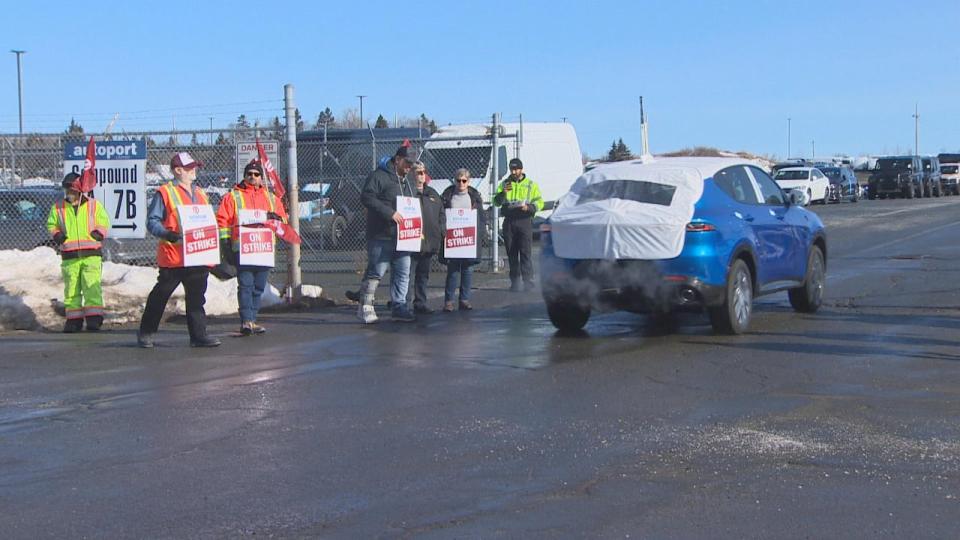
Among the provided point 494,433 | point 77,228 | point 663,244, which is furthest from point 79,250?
point 494,433

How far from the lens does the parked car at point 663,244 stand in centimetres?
1038

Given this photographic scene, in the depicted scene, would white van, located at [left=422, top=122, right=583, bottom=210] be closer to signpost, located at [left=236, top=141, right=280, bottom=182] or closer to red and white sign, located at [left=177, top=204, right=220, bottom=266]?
signpost, located at [left=236, top=141, right=280, bottom=182]

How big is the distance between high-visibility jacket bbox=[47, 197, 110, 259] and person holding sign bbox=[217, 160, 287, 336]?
5.00 feet

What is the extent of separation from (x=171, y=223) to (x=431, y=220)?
123 inches

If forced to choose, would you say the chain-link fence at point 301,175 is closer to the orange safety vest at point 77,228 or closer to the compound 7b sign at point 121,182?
the compound 7b sign at point 121,182

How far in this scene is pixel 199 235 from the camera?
1081 centimetres

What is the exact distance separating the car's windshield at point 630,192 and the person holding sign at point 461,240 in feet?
9.21

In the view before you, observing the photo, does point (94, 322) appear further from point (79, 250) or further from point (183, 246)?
point (183, 246)

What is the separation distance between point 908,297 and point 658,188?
447cm

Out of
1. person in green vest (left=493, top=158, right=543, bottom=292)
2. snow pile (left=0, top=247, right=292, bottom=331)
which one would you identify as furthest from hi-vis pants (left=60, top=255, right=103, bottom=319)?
person in green vest (left=493, top=158, right=543, bottom=292)

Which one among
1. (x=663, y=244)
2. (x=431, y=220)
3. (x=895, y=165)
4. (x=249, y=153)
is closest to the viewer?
(x=663, y=244)

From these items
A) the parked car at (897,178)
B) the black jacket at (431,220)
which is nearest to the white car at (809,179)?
the parked car at (897,178)

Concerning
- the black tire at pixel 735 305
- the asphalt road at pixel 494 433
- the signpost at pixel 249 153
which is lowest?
the asphalt road at pixel 494 433

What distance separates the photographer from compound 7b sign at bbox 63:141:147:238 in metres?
14.0
